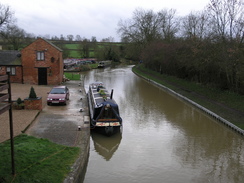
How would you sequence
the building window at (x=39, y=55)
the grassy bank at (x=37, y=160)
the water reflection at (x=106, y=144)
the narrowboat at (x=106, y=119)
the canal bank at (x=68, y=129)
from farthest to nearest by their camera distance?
the building window at (x=39, y=55), the narrowboat at (x=106, y=119), the water reflection at (x=106, y=144), the canal bank at (x=68, y=129), the grassy bank at (x=37, y=160)

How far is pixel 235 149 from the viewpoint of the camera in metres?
11.9

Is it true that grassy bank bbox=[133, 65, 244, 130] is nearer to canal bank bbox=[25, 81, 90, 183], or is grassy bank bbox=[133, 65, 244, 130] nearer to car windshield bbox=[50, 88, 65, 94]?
canal bank bbox=[25, 81, 90, 183]

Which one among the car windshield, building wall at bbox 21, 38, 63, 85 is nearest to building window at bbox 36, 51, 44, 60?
building wall at bbox 21, 38, 63, 85

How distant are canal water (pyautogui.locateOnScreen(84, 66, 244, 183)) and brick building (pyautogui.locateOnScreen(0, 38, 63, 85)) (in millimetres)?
12276

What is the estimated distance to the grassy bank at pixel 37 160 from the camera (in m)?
7.12

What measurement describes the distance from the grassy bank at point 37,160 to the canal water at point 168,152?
3.87 feet

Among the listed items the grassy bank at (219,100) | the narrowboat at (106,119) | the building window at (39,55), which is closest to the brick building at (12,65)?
the building window at (39,55)

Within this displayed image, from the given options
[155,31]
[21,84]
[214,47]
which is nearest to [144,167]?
[214,47]

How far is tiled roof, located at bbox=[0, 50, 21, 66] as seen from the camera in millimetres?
26538

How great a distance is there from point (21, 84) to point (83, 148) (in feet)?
62.1

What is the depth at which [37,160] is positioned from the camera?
8.24m

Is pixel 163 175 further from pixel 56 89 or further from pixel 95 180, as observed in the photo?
pixel 56 89

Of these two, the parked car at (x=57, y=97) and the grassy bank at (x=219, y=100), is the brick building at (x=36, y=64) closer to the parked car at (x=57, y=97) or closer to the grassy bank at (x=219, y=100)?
the parked car at (x=57, y=97)

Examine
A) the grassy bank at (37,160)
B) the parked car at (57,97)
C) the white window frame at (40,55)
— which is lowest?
the grassy bank at (37,160)
